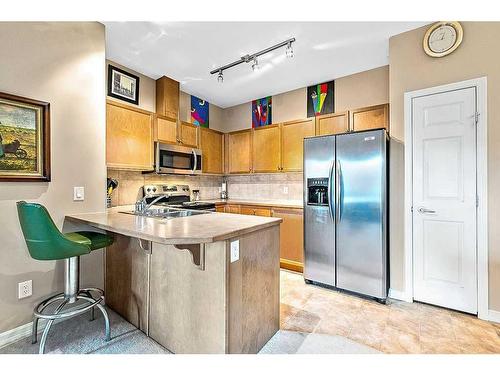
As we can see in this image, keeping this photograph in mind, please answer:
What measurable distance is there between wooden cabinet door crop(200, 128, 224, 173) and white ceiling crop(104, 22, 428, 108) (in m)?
0.82

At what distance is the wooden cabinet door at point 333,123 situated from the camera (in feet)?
10.6

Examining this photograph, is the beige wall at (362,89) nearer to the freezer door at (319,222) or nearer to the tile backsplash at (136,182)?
the freezer door at (319,222)

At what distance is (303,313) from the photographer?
2184mm

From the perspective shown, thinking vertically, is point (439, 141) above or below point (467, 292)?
above

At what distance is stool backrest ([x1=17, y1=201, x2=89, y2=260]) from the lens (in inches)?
57.6

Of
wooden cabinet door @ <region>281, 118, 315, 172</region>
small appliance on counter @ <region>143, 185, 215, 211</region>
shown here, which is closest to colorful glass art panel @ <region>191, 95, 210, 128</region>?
small appliance on counter @ <region>143, 185, 215, 211</region>

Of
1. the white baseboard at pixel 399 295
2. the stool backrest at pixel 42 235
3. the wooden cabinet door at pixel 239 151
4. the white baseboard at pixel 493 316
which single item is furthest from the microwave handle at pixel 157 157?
the white baseboard at pixel 493 316

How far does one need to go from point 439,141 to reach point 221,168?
10.2ft

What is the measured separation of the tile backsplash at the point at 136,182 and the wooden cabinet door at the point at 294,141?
5.06ft

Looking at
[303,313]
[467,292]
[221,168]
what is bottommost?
[303,313]

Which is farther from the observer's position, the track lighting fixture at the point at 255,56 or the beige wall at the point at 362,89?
the beige wall at the point at 362,89

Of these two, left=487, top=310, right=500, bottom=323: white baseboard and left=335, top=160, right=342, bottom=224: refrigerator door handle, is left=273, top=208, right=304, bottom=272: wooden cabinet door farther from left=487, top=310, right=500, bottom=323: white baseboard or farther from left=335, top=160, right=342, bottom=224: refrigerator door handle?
left=487, top=310, right=500, bottom=323: white baseboard
